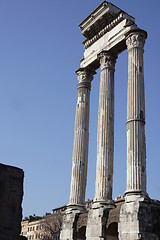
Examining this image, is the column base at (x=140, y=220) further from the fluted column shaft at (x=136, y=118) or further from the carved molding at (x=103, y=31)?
the carved molding at (x=103, y=31)

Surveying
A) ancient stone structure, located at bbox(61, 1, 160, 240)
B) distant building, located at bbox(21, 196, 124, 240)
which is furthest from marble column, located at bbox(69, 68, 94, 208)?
distant building, located at bbox(21, 196, 124, 240)

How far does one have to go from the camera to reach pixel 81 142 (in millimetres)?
22672

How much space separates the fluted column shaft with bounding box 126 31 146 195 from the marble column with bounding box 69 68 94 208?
519 cm

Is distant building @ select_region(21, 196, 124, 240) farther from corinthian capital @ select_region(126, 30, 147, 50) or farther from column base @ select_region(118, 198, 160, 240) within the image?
corinthian capital @ select_region(126, 30, 147, 50)

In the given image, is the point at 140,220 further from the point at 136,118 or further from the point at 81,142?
the point at 81,142

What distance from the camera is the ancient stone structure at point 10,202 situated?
5094mm

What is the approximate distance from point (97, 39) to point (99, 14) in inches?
70.6

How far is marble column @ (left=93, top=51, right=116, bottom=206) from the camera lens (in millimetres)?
19125

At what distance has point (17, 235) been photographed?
5211 mm

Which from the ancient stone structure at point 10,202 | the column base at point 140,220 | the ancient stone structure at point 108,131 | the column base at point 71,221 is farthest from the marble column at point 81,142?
the ancient stone structure at point 10,202

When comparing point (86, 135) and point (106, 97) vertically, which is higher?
point (106, 97)

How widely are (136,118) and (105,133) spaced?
2.91 m

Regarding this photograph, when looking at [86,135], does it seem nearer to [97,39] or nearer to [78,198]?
[78,198]

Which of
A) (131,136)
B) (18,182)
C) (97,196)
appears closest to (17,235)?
(18,182)
